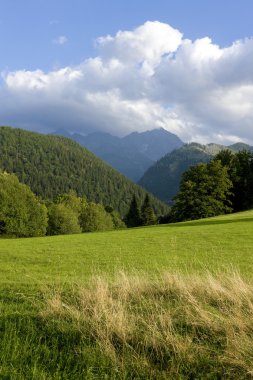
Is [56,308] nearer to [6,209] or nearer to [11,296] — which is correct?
[11,296]

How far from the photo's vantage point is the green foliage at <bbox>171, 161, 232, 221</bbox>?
232 ft

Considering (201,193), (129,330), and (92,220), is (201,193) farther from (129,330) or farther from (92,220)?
(129,330)

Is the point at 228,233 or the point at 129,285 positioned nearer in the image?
the point at 129,285

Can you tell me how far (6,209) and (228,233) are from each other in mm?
63658

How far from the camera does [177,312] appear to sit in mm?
8070

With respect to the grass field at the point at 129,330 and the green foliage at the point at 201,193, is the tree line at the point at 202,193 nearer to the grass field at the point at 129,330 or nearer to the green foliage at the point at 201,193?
the green foliage at the point at 201,193

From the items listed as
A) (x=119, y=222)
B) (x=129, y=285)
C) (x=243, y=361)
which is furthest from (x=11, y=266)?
(x=119, y=222)

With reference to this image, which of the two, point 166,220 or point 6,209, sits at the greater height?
point 6,209

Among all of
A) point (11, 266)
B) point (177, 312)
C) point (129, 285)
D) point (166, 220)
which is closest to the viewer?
point (177, 312)

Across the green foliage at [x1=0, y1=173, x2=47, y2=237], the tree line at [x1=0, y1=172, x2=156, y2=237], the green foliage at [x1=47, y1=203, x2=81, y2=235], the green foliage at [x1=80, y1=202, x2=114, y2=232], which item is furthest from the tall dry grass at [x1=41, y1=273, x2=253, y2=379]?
the green foliage at [x1=80, y1=202, x2=114, y2=232]

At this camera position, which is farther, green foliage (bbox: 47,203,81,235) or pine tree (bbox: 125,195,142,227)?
pine tree (bbox: 125,195,142,227)

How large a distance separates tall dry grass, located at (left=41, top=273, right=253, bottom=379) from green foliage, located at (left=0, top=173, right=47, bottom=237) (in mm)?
77064

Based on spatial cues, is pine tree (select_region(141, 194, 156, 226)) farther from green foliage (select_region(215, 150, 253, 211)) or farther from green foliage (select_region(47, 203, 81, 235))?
green foliage (select_region(215, 150, 253, 211))

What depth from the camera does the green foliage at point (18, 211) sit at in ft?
271
